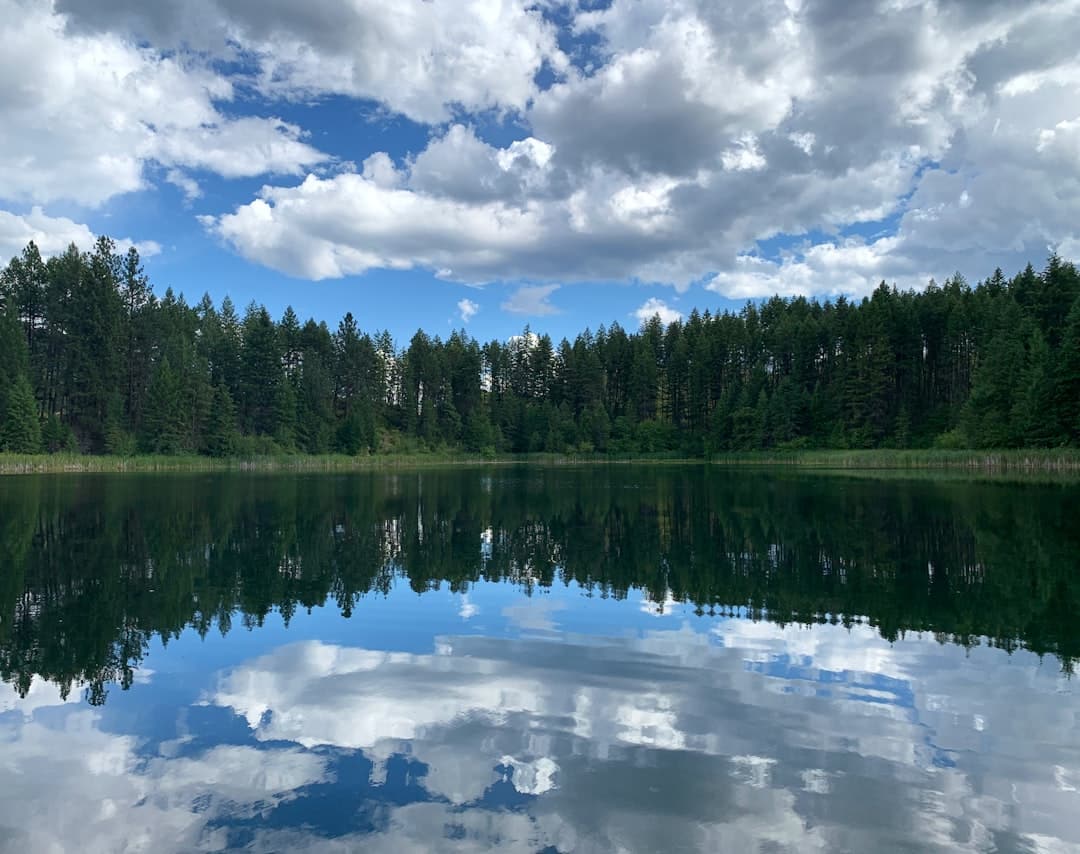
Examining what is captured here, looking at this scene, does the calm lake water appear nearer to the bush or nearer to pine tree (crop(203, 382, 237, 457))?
the bush

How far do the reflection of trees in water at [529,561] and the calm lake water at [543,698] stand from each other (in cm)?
13

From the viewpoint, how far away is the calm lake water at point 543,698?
5.90 metres

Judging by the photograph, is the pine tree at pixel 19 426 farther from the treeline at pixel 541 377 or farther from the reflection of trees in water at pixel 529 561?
the reflection of trees in water at pixel 529 561

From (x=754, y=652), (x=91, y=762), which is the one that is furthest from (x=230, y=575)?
(x=754, y=652)

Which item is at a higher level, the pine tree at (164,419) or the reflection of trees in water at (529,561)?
the pine tree at (164,419)

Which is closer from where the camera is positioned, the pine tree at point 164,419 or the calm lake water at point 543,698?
the calm lake water at point 543,698

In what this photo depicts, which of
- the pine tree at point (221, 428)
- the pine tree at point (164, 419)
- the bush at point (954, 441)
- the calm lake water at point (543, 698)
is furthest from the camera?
the pine tree at point (221, 428)

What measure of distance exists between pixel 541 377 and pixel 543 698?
418ft

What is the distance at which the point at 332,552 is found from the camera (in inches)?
799

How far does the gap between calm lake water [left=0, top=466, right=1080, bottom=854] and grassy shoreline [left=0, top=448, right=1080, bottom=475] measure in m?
44.4

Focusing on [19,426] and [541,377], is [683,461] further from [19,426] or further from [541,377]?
[19,426]

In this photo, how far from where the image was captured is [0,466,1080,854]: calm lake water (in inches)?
232

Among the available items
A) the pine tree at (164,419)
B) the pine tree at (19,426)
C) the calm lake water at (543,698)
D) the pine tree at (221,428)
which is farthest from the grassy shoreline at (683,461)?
the calm lake water at (543,698)

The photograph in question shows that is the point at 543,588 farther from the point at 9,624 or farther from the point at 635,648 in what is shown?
the point at 9,624
